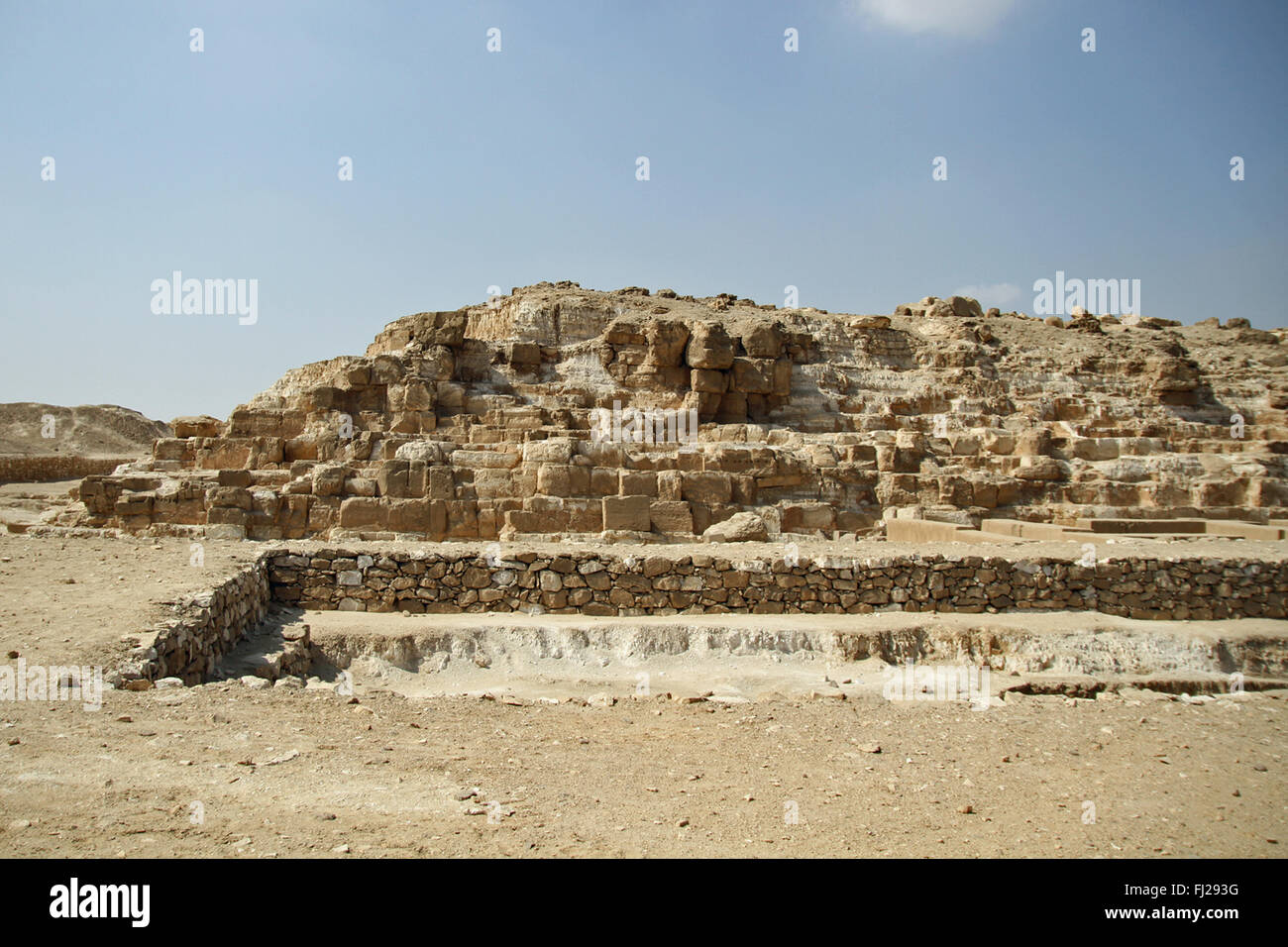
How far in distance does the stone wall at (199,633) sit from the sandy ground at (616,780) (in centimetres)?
46

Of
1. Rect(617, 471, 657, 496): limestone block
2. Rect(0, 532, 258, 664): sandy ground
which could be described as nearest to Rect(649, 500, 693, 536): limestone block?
Rect(617, 471, 657, 496): limestone block

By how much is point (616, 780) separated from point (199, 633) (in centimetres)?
395

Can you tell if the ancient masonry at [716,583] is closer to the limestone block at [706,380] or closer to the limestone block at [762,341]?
the limestone block at [706,380]

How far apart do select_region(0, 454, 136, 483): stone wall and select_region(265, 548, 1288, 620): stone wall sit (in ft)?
84.4

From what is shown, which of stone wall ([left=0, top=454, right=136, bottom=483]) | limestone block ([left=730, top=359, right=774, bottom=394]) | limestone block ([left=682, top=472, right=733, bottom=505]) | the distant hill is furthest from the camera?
the distant hill

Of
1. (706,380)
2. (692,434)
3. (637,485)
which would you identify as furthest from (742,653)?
(706,380)

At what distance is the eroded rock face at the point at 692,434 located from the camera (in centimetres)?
1340

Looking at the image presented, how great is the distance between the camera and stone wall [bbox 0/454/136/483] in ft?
100

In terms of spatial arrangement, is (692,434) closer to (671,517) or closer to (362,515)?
(671,517)

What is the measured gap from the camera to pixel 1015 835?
4.58 meters

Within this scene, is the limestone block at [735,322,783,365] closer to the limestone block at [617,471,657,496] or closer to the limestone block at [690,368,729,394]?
the limestone block at [690,368,729,394]

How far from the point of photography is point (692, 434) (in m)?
17.5

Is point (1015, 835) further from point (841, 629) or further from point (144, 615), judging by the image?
point (144, 615)
